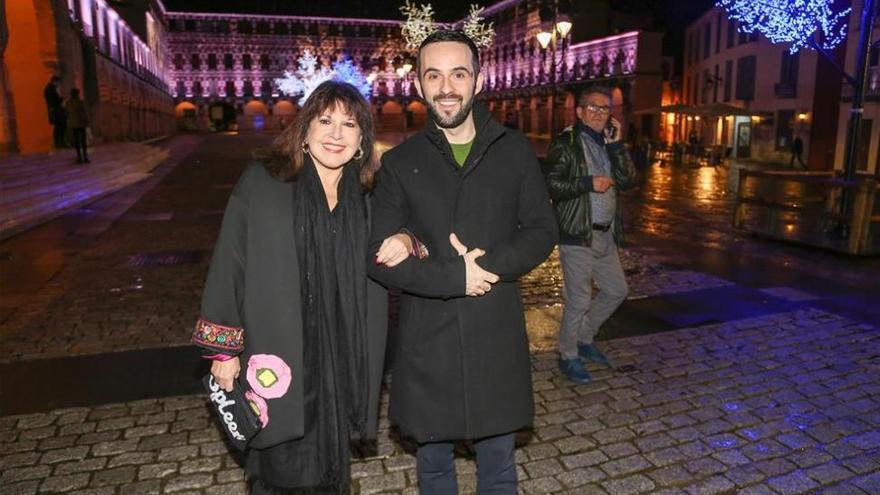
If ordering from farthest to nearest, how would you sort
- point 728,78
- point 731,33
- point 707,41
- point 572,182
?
point 707,41 < point 728,78 < point 731,33 < point 572,182

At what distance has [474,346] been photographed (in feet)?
8.12

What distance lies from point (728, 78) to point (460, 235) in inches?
1617

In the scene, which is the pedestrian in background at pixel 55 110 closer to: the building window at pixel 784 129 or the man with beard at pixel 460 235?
the man with beard at pixel 460 235

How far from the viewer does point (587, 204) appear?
443cm

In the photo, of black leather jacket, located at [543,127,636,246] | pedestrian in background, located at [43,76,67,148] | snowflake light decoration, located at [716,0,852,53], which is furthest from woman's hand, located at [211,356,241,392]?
pedestrian in background, located at [43,76,67,148]

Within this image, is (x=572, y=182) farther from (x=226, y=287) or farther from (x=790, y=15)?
(x=790, y=15)

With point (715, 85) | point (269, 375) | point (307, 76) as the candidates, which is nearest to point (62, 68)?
point (269, 375)

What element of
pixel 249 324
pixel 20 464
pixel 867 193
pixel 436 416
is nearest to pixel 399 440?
pixel 436 416

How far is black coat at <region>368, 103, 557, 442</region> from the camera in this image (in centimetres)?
246

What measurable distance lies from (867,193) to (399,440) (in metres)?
8.37

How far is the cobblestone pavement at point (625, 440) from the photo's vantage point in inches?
133

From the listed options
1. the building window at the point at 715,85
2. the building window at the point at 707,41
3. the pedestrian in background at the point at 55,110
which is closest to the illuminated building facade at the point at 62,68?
the pedestrian in background at the point at 55,110

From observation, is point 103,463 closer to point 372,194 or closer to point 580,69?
point 372,194

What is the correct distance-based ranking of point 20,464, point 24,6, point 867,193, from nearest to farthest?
1. point 20,464
2. point 867,193
3. point 24,6
